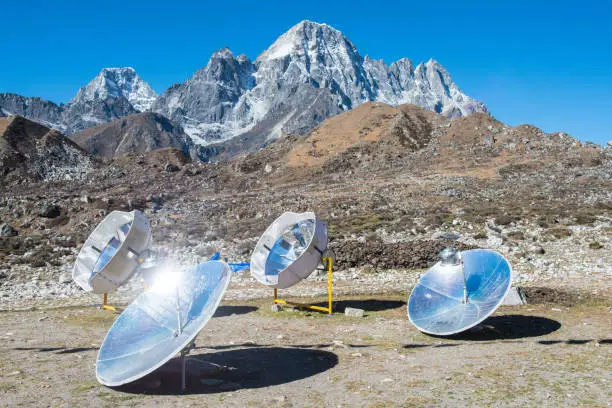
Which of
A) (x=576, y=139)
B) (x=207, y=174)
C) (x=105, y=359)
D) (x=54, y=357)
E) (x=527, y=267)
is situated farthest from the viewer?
(x=207, y=174)

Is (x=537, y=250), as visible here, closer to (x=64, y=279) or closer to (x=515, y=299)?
(x=515, y=299)

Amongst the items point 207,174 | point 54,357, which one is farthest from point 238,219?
point 207,174

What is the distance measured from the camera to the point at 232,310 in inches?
587

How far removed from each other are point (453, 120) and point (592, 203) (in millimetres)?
53019

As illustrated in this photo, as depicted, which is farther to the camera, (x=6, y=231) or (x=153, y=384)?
(x=6, y=231)

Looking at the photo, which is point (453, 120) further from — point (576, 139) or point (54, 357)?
point (54, 357)

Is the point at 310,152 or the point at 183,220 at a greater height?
the point at 310,152

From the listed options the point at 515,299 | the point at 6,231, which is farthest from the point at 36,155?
the point at 515,299

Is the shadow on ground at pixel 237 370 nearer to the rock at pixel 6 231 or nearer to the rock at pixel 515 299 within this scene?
the rock at pixel 515 299

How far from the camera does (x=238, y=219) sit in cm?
4150

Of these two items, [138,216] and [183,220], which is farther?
[183,220]

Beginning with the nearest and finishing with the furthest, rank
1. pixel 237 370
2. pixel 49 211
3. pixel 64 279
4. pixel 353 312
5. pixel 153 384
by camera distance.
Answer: pixel 153 384
pixel 237 370
pixel 353 312
pixel 64 279
pixel 49 211

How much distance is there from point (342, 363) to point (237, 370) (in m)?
1.91


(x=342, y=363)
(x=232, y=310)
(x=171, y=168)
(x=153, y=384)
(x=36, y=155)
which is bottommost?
(x=153, y=384)
